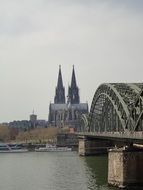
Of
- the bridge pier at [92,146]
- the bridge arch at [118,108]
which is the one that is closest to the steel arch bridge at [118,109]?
the bridge arch at [118,108]

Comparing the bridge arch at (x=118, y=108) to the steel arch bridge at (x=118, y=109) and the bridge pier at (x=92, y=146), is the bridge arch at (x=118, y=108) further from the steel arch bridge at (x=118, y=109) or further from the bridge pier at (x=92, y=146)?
the bridge pier at (x=92, y=146)

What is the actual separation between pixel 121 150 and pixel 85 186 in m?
5.39

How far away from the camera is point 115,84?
85.6 metres

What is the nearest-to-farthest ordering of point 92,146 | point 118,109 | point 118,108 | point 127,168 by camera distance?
point 127,168
point 118,109
point 118,108
point 92,146

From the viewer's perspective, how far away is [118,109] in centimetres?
7494

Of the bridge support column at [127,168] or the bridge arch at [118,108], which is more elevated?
the bridge arch at [118,108]

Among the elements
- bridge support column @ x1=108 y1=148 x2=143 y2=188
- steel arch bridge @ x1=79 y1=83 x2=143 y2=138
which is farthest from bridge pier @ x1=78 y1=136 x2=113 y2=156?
bridge support column @ x1=108 y1=148 x2=143 y2=188

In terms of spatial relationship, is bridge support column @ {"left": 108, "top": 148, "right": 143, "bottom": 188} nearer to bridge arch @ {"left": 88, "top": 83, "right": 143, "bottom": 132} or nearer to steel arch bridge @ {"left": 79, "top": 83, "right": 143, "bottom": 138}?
steel arch bridge @ {"left": 79, "top": 83, "right": 143, "bottom": 138}

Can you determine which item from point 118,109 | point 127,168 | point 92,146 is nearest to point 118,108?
point 118,109

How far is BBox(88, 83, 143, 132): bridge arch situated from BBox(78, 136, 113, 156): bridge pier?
340cm

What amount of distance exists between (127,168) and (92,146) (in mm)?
60577

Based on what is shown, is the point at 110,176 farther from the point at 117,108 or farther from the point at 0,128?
the point at 0,128

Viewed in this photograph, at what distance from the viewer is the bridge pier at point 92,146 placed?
10631 cm

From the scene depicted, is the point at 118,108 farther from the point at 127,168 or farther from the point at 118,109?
the point at 127,168
